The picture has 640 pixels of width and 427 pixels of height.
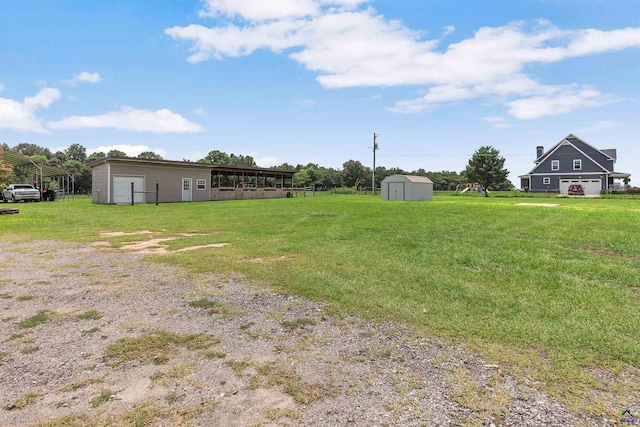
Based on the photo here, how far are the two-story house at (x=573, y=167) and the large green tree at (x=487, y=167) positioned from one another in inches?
335

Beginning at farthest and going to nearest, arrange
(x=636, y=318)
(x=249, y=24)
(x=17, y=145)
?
1. (x=17, y=145)
2. (x=249, y=24)
3. (x=636, y=318)

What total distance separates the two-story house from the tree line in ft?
16.4

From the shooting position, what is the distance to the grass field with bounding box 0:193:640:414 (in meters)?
2.76

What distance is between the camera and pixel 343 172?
69875mm

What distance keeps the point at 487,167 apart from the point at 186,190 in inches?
1352

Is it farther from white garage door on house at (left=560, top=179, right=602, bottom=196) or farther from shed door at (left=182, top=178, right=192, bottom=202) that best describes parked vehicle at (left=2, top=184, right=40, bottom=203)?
white garage door on house at (left=560, top=179, right=602, bottom=196)

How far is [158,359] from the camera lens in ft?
8.84

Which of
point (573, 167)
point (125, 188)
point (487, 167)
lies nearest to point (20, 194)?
point (125, 188)

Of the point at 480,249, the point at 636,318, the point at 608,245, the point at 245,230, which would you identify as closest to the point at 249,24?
the point at 245,230

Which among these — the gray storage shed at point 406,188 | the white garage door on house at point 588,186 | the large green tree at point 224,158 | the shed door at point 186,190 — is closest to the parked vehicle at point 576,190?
the white garage door on house at point 588,186

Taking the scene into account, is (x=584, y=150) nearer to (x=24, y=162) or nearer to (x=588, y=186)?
(x=588, y=186)

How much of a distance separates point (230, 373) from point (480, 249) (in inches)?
250

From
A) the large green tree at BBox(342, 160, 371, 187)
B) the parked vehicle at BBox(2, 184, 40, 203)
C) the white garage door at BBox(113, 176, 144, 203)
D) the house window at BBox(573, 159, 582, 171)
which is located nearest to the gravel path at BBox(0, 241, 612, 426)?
the white garage door at BBox(113, 176, 144, 203)

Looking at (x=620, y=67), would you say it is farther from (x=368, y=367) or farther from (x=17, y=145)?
(x=17, y=145)
